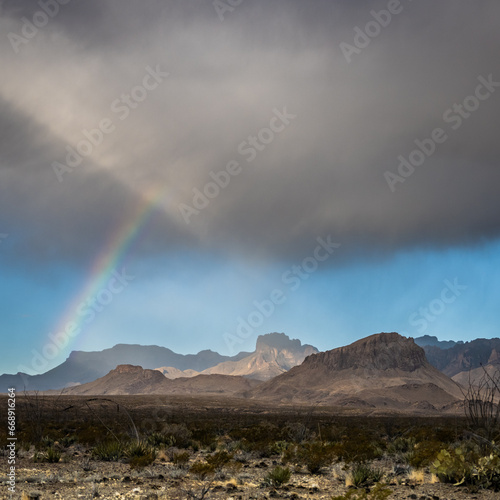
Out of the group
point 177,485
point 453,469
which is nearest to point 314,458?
point 453,469

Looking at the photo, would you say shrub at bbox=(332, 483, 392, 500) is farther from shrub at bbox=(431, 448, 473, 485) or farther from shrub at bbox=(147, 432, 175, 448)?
shrub at bbox=(147, 432, 175, 448)

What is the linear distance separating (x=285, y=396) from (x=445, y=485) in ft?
581

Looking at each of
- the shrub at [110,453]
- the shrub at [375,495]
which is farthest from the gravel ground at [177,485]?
the shrub at [375,495]

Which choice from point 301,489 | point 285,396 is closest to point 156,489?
point 301,489

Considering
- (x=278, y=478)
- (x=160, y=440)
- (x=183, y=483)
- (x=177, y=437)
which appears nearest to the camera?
(x=278, y=478)

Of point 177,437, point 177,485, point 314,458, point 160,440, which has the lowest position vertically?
point 177,437

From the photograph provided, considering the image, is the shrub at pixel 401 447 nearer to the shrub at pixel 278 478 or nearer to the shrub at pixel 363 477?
the shrub at pixel 363 477

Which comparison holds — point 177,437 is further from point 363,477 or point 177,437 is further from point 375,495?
point 375,495

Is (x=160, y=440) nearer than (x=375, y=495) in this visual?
No

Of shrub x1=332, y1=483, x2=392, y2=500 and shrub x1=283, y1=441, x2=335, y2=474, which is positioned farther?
shrub x1=283, y1=441, x2=335, y2=474

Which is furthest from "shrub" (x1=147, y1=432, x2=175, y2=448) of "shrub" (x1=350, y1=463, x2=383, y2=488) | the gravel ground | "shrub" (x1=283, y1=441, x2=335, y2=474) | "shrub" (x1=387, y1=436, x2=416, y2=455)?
"shrub" (x1=350, y1=463, x2=383, y2=488)

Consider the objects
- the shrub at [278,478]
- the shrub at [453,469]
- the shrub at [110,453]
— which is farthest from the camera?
the shrub at [110,453]

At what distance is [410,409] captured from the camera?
146500 millimetres

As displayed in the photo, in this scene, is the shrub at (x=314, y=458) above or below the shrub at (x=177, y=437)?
above
